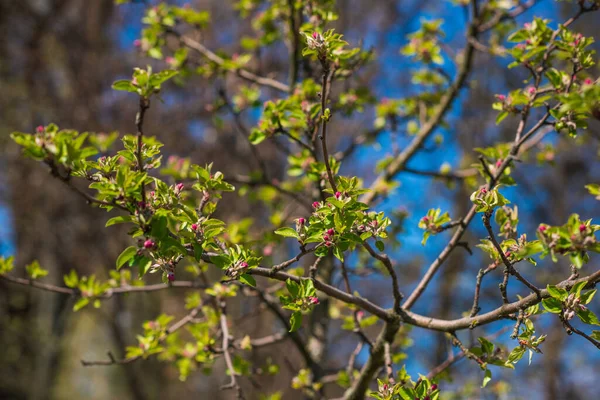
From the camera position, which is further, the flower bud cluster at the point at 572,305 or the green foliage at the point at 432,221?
the green foliage at the point at 432,221

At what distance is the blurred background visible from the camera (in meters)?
6.35

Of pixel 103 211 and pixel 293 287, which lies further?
pixel 103 211

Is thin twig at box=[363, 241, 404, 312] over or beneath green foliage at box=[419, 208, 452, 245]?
beneath

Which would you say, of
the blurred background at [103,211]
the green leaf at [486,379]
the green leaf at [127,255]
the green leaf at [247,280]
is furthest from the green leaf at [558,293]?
the blurred background at [103,211]

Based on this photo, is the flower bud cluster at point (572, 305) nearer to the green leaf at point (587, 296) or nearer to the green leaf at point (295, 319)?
the green leaf at point (587, 296)

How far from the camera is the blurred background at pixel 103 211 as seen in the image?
6.35 metres

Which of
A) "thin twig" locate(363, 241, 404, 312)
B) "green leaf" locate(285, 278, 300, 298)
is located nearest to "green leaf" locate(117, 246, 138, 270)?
"green leaf" locate(285, 278, 300, 298)

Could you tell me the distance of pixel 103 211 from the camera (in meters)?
6.49

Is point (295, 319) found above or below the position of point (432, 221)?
below

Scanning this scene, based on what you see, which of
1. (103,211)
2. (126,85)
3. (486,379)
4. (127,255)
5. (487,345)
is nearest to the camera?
(127,255)

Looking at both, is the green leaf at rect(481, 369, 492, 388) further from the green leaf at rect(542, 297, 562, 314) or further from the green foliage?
the green foliage

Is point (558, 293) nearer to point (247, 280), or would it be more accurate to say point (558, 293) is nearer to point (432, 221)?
point (432, 221)

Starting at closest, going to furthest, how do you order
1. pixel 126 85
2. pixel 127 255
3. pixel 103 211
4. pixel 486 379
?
pixel 127 255
pixel 126 85
pixel 486 379
pixel 103 211

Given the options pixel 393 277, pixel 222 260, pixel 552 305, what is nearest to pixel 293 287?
pixel 222 260
